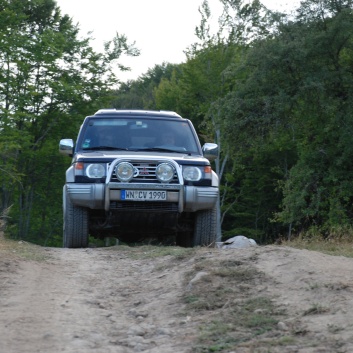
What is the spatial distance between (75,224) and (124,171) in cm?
107

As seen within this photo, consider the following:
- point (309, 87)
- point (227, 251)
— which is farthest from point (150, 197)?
point (309, 87)

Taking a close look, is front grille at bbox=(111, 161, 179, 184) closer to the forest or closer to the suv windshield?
the suv windshield

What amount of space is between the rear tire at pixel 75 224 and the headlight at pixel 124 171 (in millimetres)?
819

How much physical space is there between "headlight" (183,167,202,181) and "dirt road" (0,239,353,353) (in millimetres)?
2427

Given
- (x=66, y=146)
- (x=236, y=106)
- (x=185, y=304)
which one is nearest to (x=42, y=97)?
(x=236, y=106)

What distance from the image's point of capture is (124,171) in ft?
38.8

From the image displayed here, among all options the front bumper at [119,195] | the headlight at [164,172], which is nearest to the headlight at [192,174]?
the front bumper at [119,195]

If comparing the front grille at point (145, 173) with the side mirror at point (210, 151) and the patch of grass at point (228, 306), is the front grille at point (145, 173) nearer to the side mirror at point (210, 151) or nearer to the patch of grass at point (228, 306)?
the side mirror at point (210, 151)

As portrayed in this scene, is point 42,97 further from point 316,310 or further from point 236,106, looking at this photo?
point 316,310

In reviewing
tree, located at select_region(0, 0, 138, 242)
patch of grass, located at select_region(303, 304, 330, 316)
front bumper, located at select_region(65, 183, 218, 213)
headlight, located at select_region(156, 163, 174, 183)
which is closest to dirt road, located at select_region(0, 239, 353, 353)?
patch of grass, located at select_region(303, 304, 330, 316)

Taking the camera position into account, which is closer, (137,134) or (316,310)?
(316,310)

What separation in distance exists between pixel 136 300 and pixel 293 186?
27089mm

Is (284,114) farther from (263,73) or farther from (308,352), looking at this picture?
(308,352)

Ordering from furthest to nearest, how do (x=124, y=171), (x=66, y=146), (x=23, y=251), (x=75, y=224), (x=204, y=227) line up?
(x=66, y=146)
(x=204, y=227)
(x=75, y=224)
(x=124, y=171)
(x=23, y=251)
